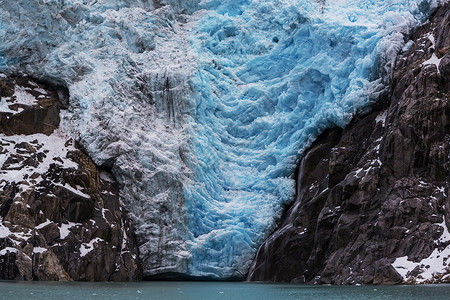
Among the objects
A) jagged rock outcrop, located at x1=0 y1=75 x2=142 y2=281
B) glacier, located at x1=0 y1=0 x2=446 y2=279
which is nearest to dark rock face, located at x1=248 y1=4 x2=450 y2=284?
glacier, located at x1=0 y1=0 x2=446 y2=279

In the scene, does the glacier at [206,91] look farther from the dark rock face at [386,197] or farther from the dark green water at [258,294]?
the dark green water at [258,294]

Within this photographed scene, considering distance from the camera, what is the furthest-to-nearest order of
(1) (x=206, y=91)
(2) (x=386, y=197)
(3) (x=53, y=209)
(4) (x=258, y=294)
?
(1) (x=206, y=91)
(3) (x=53, y=209)
(2) (x=386, y=197)
(4) (x=258, y=294)

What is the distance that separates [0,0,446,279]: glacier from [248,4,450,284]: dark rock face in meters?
1.58

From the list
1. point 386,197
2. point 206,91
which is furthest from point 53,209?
point 386,197

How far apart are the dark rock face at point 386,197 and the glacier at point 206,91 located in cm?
158

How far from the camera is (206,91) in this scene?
131 feet

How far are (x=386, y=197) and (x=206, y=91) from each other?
13404mm

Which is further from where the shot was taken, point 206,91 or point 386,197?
point 206,91

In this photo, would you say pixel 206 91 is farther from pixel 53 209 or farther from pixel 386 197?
pixel 386 197

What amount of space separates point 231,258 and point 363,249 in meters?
8.60

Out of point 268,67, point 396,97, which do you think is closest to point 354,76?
point 396,97

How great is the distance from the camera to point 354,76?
115 feet

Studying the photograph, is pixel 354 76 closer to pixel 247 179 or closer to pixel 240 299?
pixel 247 179

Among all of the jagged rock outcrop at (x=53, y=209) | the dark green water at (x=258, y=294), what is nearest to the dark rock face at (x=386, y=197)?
the dark green water at (x=258, y=294)
